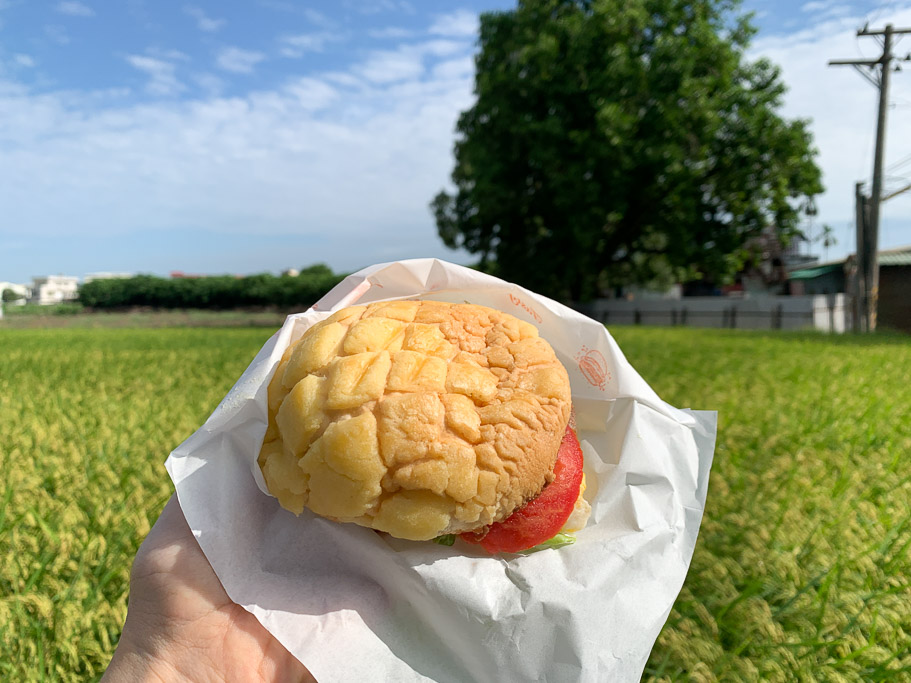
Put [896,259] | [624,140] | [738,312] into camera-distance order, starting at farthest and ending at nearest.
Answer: [896,259]
[738,312]
[624,140]

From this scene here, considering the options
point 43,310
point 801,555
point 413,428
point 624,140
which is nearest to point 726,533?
point 801,555

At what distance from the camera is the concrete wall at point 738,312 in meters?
24.7

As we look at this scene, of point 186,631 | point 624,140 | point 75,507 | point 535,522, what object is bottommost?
point 75,507

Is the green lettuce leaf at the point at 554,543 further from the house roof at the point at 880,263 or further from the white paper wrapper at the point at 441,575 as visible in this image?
the house roof at the point at 880,263

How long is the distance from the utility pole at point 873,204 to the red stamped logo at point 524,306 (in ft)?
74.7

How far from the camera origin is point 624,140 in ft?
63.1

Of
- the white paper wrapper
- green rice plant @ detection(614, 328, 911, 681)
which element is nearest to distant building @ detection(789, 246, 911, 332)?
green rice plant @ detection(614, 328, 911, 681)

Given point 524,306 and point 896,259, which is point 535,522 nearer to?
point 524,306

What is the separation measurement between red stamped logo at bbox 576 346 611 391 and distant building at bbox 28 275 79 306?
44352mm

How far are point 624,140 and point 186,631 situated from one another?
20605 mm

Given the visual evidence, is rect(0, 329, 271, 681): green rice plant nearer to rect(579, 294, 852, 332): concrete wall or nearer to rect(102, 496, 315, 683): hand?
rect(102, 496, 315, 683): hand

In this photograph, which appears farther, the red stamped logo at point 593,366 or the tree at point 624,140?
the tree at point 624,140

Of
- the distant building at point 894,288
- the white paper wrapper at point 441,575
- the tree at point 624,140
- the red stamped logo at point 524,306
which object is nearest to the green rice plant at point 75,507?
the white paper wrapper at point 441,575

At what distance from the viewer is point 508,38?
23.0 metres
